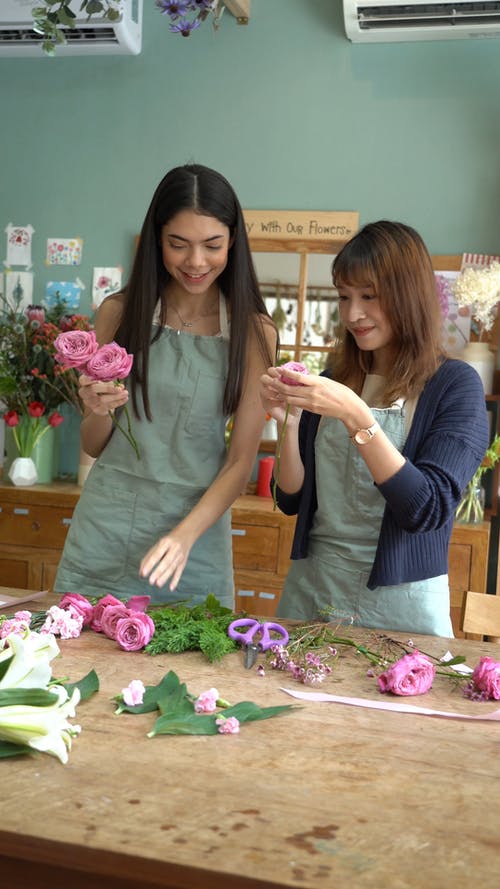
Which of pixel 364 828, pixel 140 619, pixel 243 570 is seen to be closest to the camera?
pixel 364 828

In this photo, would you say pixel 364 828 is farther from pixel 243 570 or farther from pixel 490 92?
pixel 490 92

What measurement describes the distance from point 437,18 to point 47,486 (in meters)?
2.88

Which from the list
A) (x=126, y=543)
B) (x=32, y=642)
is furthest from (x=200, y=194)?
(x=32, y=642)

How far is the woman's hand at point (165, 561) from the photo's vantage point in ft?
6.14

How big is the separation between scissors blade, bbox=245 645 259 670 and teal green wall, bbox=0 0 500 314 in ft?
10.3

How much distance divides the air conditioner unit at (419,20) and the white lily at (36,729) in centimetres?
375

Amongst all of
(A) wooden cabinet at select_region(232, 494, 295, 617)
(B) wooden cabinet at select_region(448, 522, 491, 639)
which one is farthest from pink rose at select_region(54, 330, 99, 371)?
(B) wooden cabinet at select_region(448, 522, 491, 639)

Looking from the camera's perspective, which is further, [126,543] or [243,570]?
[243,570]

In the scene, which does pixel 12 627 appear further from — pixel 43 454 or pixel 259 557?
pixel 43 454

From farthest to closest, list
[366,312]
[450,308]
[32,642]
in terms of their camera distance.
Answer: [450,308]
[366,312]
[32,642]

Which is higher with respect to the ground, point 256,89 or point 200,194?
point 256,89

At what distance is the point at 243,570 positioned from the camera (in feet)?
13.5

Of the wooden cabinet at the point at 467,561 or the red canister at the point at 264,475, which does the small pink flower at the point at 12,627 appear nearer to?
the wooden cabinet at the point at 467,561

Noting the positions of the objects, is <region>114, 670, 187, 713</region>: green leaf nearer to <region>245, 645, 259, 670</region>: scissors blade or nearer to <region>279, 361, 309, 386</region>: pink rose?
<region>245, 645, 259, 670</region>: scissors blade
